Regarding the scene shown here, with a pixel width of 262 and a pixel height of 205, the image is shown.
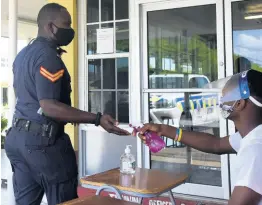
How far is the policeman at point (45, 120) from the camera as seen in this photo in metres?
2.24

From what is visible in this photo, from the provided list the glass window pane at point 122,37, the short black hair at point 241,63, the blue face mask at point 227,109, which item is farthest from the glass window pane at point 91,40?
the blue face mask at point 227,109

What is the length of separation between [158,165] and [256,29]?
6.15 ft

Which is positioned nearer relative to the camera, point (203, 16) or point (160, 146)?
point (160, 146)

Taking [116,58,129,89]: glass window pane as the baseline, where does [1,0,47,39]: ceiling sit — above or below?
above

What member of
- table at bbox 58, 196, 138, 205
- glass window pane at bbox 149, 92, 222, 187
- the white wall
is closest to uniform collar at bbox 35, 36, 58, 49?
table at bbox 58, 196, 138, 205

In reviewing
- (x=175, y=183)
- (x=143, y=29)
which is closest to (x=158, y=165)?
(x=143, y=29)

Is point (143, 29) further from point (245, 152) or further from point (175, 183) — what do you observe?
point (245, 152)

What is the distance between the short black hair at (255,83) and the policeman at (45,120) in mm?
992

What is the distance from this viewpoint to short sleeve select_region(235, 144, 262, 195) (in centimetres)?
140

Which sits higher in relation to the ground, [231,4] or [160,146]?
[231,4]

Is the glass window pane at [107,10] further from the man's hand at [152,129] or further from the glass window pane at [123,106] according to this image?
the man's hand at [152,129]

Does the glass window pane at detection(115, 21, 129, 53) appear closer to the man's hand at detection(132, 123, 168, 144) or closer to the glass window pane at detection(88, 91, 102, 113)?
the glass window pane at detection(88, 91, 102, 113)

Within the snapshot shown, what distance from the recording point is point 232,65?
3.92m

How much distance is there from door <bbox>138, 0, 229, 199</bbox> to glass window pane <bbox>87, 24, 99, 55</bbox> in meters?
0.71
